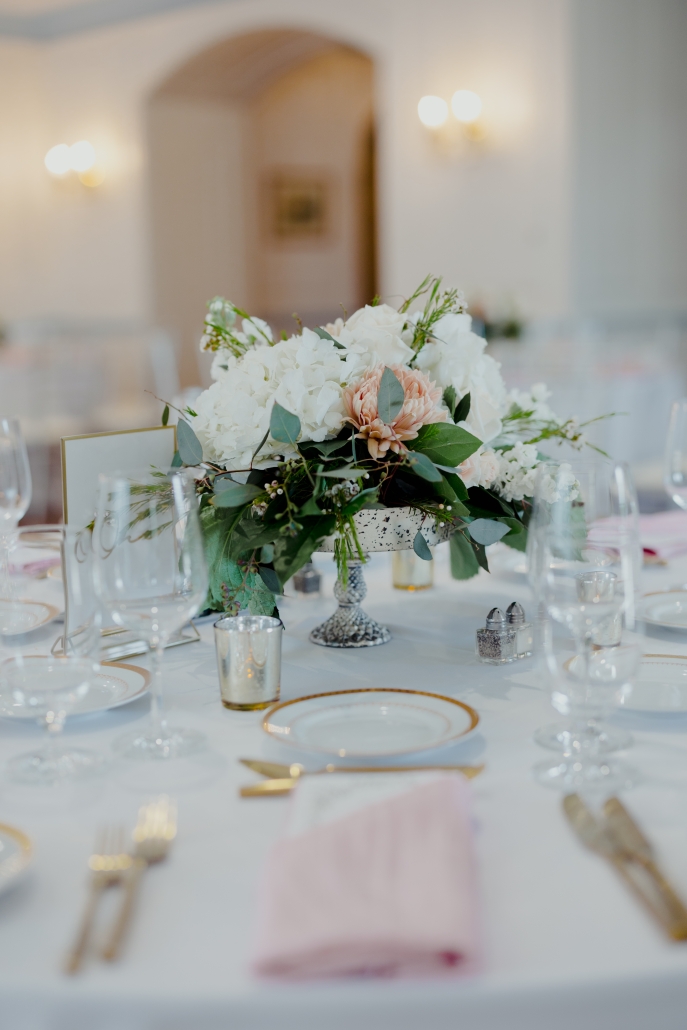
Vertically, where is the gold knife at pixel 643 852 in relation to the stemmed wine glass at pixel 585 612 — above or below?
below

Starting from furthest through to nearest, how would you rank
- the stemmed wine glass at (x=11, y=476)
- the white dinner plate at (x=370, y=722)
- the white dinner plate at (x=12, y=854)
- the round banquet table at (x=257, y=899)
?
the stemmed wine glass at (x=11, y=476), the white dinner plate at (x=370, y=722), the white dinner plate at (x=12, y=854), the round banquet table at (x=257, y=899)

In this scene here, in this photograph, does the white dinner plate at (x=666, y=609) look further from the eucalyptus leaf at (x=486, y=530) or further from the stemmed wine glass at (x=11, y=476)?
the stemmed wine glass at (x=11, y=476)

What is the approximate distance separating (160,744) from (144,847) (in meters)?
Result: 0.22

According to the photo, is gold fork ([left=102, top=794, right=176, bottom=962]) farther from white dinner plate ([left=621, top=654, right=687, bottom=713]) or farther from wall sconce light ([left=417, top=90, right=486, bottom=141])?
wall sconce light ([left=417, top=90, right=486, bottom=141])

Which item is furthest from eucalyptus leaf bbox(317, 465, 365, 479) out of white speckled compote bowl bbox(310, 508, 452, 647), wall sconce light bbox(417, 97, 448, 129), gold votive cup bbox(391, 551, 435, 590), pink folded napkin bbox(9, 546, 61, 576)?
wall sconce light bbox(417, 97, 448, 129)

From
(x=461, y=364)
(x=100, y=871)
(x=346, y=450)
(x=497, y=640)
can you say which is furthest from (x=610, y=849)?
(x=461, y=364)

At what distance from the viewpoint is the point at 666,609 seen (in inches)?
58.5

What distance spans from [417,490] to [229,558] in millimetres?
236

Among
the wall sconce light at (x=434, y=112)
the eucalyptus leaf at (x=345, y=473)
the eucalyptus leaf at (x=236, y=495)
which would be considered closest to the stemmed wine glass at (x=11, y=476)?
the eucalyptus leaf at (x=236, y=495)

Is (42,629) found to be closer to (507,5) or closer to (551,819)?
(551,819)

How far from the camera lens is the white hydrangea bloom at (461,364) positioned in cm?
134

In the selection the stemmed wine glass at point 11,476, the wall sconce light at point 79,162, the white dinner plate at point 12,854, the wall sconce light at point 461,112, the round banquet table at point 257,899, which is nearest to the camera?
the round banquet table at point 257,899

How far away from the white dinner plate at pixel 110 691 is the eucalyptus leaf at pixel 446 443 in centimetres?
42

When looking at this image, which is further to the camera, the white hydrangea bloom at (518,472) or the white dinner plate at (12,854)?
the white hydrangea bloom at (518,472)
